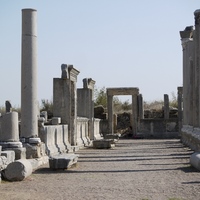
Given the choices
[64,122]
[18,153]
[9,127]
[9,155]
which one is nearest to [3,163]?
[9,155]

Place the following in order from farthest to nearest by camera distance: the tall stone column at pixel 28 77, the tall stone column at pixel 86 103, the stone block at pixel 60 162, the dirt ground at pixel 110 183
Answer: the tall stone column at pixel 86 103
the tall stone column at pixel 28 77
the stone block at pixel 60 162
the dirt ground at pixel 110 183

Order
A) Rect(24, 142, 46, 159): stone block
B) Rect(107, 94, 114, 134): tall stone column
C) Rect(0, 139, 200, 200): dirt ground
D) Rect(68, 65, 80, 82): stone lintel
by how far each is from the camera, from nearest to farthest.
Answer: Rect(0, 139, 200, 200): dirt ground
Rect(24, 142, 46, 159): stone block
Rect(68, 65, 80, 82): stone lintel
Rect(107, 94, 114, 134): tall stone column

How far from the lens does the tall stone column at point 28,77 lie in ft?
43.2

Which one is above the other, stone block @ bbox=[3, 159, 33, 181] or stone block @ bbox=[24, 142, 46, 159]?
stone block @ bbox=[24, 142, 46, 159]

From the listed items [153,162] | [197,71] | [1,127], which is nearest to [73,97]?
[197,71]

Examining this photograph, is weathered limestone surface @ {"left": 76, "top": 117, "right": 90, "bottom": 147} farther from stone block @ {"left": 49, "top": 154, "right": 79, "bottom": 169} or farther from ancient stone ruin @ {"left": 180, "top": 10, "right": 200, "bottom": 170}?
stone block @ {"left": 49, "top": 154, "right": 79, "bottom": 169}

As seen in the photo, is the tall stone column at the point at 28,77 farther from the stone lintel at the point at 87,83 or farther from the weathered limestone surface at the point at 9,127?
the stone lintel at the point at 87,83

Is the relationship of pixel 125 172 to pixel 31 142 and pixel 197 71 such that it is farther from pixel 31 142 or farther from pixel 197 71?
pixel 197 71

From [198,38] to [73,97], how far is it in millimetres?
6124

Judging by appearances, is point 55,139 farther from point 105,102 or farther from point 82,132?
point 105,102

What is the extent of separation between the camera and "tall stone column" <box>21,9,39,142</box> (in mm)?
13164

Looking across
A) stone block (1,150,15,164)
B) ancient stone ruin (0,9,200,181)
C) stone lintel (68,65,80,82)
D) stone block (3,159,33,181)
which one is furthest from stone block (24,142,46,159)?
stone lintel (68,65,80,82)

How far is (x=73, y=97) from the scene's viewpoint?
20828mm

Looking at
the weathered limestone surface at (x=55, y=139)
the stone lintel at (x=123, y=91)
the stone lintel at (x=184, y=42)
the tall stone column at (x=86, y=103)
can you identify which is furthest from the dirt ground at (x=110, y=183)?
the stone lintel at (x=123, y=91)
